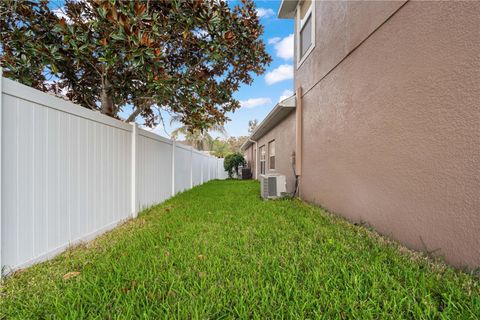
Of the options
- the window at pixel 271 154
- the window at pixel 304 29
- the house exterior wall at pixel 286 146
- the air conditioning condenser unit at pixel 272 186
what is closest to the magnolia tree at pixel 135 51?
the window at pixel 304 29

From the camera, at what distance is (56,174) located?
7.82 ft

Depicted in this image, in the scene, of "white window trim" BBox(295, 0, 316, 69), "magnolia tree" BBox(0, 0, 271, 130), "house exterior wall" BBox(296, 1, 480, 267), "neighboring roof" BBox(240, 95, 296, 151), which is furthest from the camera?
"neighboring roof" BBox(240, 95, 296, 151)

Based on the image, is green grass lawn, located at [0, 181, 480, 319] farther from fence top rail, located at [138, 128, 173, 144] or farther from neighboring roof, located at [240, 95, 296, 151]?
neighboring roof, located at [240, 95, 296, 151]

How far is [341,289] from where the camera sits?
1699 millimetres

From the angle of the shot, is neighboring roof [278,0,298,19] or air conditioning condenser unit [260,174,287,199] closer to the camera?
air conditioning condenser unit [260,174,287,199]

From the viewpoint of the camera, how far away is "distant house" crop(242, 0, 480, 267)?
6.21 feet

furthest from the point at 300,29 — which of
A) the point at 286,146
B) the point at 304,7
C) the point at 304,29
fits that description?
the point at 286,146

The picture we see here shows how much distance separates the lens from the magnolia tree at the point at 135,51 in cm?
292

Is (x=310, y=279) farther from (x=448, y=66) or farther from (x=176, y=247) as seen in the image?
(x=448, y=66)

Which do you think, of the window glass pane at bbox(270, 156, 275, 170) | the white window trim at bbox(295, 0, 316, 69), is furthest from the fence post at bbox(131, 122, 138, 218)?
the window glass pane at bbox(270, 156, 275, 170)

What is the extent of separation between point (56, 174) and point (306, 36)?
242 inches

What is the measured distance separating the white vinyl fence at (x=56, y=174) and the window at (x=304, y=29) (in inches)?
182

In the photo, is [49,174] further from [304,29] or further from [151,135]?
[304,29]

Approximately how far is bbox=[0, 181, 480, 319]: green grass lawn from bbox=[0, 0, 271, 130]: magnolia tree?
2355mm
